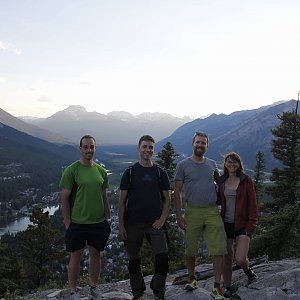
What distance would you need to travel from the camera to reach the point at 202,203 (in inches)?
278

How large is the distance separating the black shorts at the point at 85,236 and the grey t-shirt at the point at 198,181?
1.83m

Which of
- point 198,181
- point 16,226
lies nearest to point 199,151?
point 198,181

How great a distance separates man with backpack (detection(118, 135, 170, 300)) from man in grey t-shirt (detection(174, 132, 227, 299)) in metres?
0.42

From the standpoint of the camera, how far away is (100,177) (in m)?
7.27

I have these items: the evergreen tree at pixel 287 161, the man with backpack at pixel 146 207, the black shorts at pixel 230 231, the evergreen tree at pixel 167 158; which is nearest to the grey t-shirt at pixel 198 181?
the man with backpack at pixel 146 207

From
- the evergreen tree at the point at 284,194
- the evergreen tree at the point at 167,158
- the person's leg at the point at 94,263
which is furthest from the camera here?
the evergreen tree at the point at 167,158

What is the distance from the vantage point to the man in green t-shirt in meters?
7.04

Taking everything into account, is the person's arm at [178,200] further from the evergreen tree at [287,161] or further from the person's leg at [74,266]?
the evergreen tree at [287,161]

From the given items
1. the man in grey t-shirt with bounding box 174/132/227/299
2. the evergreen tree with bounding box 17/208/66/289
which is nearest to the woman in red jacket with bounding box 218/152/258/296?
the man in grey t-shirt with bounding box 174/132/227/299

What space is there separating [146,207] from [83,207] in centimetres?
123

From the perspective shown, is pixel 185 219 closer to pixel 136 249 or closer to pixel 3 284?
pixel 136 249

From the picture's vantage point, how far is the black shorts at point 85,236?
7.08 meters

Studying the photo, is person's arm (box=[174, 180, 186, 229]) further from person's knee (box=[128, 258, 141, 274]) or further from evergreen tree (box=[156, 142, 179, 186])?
evergreen tree (box=[156, 142, 179, 186])

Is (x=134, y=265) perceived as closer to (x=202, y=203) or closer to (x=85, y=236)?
(x=85, y=236)
